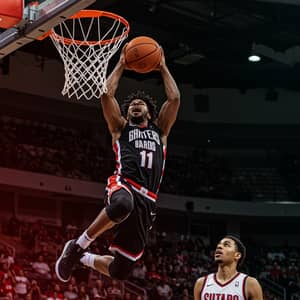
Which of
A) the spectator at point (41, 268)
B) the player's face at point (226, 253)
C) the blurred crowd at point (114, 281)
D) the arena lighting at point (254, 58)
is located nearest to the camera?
the player's face at point (226, 253)

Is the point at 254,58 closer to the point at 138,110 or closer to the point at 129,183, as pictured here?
the point at 138,110

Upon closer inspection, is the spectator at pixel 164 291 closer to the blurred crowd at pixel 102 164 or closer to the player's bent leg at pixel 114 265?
the blurred crowd at pixel 102 164

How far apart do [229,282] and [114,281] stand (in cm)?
1043

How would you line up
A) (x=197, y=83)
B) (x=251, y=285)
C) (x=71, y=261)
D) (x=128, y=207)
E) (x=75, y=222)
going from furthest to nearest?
(x=197, y=83) < (x=75, y=222) < (x=251, y=285) < (x=71, y=261) < (x=128, y=207)

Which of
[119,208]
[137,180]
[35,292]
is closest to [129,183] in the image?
[137,180]

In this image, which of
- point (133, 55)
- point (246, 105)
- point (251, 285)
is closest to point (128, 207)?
point (133, 55)

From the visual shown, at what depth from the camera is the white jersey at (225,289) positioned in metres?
7.35

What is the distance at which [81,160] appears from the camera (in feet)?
75.2

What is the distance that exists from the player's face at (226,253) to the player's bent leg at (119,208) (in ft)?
5.49

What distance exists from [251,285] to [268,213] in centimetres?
1836

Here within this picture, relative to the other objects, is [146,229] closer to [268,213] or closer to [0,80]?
[0,80]

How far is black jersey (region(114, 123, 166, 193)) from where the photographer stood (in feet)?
21.7

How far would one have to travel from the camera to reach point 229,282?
746 cm

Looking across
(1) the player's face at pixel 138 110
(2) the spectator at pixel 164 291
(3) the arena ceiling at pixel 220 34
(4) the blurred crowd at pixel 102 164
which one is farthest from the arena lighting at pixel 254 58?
(1) the player's face at pixel 138 110
